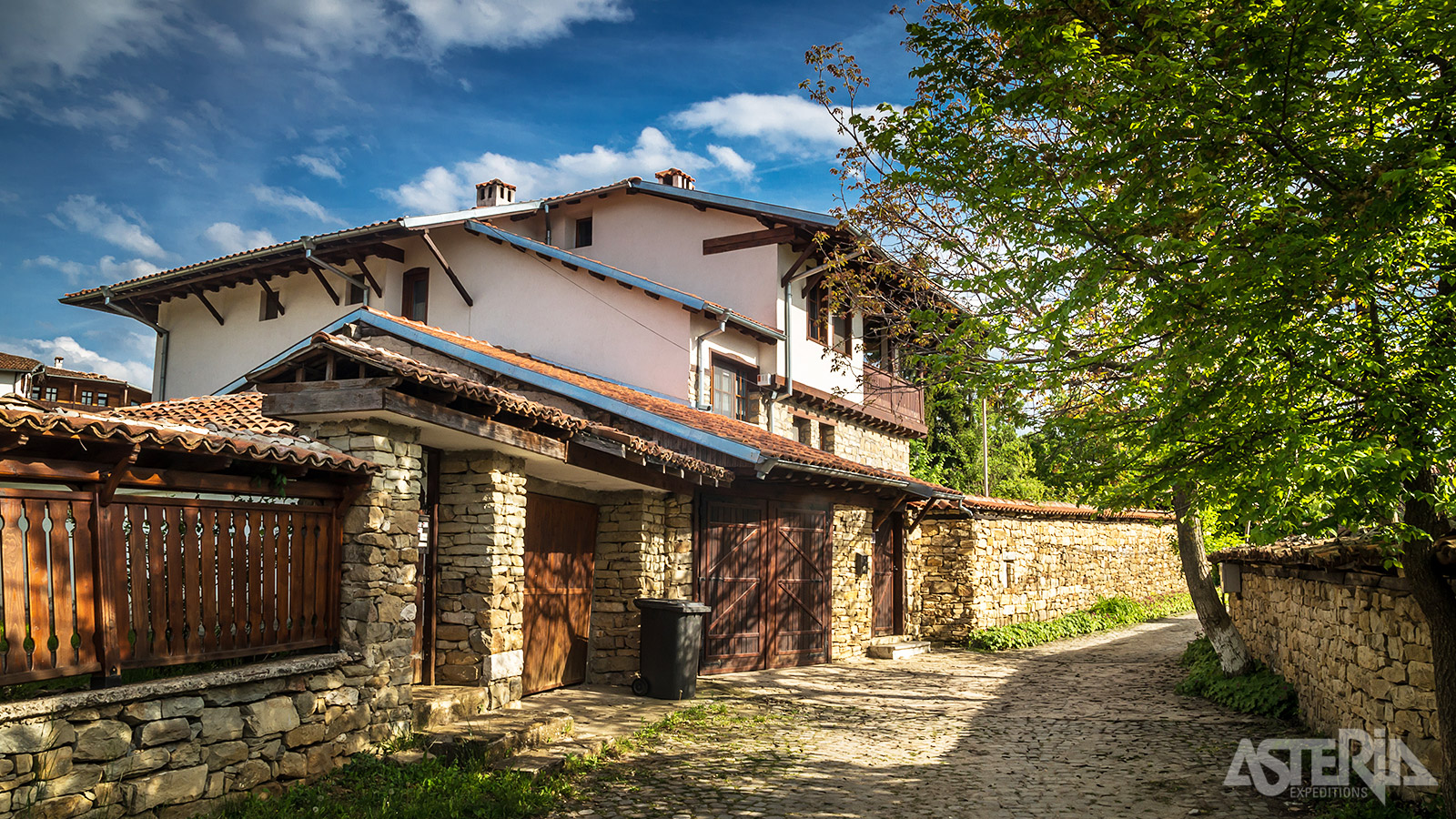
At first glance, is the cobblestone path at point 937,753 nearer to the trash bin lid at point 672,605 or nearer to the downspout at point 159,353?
the trash bin lid at point 672,605

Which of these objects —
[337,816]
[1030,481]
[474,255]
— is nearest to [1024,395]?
[337,816]

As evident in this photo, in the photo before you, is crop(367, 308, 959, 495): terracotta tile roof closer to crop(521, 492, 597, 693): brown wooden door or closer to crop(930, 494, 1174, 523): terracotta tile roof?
crop(521, 492, 597, 693): brown wooden door

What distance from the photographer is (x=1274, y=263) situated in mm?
4324

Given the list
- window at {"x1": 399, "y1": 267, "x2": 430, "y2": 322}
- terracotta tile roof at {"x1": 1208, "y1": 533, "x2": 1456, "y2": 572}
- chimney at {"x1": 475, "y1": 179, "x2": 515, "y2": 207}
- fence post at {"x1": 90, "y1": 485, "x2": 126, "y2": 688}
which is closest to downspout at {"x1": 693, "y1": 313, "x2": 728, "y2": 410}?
window at {"x1": 399, "y1": 267, "x2": 430, "y2": 322}

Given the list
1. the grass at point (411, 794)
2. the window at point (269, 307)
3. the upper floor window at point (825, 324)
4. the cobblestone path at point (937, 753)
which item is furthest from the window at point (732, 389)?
the grass at point (411, 794)

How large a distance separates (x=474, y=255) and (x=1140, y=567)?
19.0 meters

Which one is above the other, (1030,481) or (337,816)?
(1030,481)

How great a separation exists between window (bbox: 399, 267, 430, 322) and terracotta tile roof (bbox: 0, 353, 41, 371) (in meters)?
16.1

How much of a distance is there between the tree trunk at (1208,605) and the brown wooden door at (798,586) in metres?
5.27

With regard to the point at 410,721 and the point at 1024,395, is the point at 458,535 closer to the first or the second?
the point at 410,721

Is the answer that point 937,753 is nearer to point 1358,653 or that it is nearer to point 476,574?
point 1358,653

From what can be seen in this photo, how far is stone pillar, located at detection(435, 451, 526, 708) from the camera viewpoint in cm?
822

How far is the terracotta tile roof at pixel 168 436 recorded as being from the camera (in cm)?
435

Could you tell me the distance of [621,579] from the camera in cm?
1128
